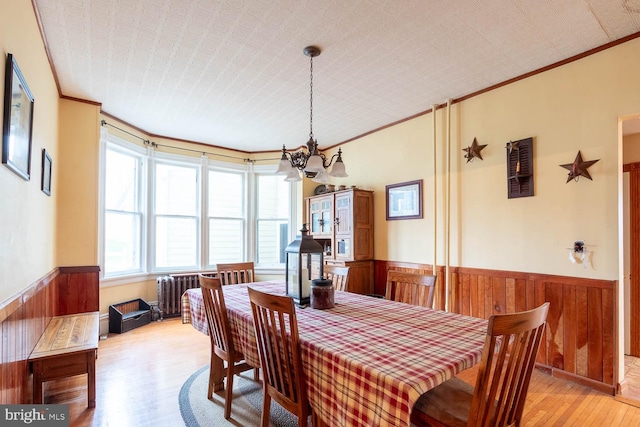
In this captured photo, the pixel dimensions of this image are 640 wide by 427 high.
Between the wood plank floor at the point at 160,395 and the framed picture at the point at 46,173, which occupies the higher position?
the framed picture at the point at 46,173

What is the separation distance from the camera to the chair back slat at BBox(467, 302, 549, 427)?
3.90 ft

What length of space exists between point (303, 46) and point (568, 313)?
3.03 meters

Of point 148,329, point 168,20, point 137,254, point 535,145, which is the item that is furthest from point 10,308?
point 535,145

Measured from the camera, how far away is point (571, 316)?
270 cm

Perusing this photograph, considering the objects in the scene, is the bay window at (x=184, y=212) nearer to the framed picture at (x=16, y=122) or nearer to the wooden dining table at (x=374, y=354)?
the framed picture at (x=16, y=122)

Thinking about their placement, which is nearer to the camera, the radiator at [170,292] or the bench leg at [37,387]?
the bench leg at [37,387]

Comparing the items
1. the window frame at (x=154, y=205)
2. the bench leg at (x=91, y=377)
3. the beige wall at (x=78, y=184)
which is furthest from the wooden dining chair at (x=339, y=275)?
the window frame at (x=154, y=205)

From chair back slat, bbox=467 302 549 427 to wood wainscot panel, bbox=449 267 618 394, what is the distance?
5.31ft

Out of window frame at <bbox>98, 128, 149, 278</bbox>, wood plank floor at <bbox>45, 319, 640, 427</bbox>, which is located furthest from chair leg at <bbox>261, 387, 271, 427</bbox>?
window frame at <bbox>98, 128, 149, 278</bbox>

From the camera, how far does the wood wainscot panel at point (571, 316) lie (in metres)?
2.51

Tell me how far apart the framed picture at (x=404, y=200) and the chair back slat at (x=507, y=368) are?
102 inches

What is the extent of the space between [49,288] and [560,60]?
4.78m

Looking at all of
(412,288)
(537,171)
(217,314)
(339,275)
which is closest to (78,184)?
(217,314)

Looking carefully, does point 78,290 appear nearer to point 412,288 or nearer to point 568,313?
point 412,288
